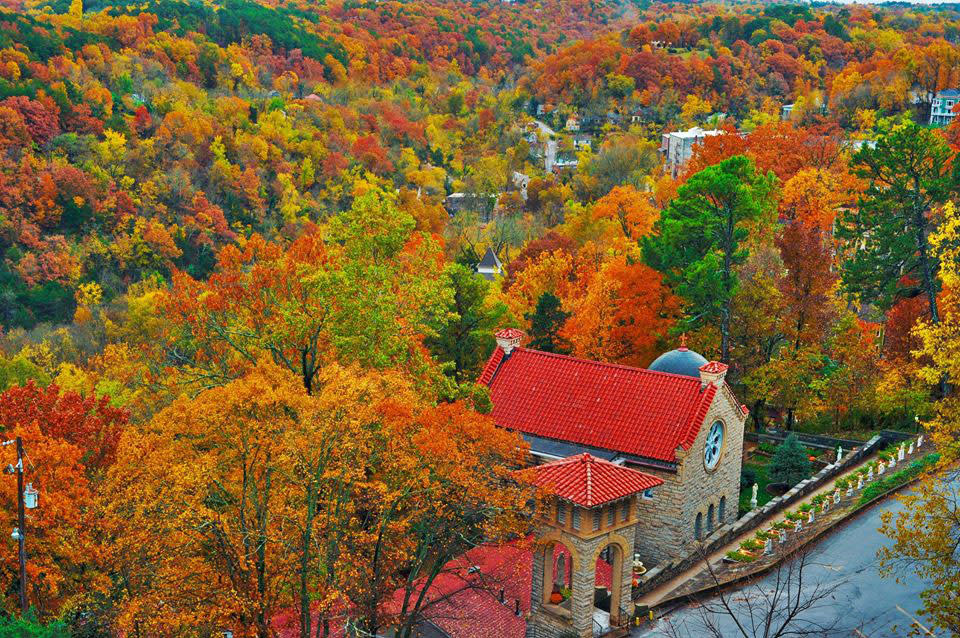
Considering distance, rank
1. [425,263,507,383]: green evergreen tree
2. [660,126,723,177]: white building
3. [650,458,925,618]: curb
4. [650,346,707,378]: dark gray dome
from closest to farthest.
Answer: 1. [650,458,925,618]: curb
2. [650,346,707,378]: dark gray dome
3. [425,263,507,383]: green evergreen tree
4. [660,126,723,177]: white building

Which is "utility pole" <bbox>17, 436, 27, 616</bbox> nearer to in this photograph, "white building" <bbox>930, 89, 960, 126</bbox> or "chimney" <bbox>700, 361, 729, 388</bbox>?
"chimney" <bbox>700, 361, 729, 388</bbox>

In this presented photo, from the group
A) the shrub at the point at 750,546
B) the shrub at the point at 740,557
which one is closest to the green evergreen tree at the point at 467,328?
the shrub at the point at 750,546

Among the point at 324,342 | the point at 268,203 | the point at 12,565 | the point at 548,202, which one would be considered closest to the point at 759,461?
the point at 324,342

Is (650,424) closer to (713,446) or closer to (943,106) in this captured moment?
(713,446)

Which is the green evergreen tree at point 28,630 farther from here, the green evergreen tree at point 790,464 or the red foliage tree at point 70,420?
the green evergreen tree at point 790,464

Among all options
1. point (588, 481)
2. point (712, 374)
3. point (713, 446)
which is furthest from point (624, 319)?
point (588, 481)

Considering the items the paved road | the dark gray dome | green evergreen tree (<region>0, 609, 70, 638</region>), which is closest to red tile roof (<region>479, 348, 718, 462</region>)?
the dark gray dome

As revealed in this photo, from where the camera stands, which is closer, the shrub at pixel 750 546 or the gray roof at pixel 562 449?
the shrub at pixel 750 546
